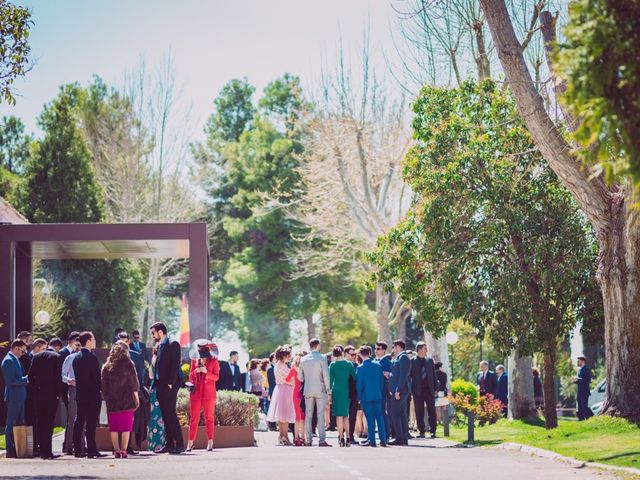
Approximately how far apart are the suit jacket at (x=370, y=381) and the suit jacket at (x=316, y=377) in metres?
0.66

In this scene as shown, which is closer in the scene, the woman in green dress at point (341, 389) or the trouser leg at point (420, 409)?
the woman in green dress at point (341, 389)

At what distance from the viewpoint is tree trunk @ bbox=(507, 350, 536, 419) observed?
32.6 meters

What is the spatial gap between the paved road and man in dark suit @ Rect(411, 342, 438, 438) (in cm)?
448

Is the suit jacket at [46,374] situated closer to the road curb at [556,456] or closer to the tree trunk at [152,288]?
the road curb at [556,456]

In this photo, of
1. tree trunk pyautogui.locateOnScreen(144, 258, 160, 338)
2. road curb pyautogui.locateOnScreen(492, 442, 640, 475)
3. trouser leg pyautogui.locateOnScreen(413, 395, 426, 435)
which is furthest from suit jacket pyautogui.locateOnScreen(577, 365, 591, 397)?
tree trunk pyautogui.locateOnScreen(144, 258, 160, 338)

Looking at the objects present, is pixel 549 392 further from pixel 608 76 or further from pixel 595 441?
pixel 608 76

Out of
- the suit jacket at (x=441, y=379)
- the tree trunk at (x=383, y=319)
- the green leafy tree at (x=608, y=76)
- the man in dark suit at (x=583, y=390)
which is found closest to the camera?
the green leafy tree at (x=608, y=76)

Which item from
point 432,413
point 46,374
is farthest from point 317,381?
point 46,374

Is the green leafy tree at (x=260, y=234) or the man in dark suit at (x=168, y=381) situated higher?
the green leafy tree at (x=260, y=234)

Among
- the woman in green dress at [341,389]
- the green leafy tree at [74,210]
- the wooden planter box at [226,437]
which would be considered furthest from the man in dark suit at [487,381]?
the green leafy tree at [74,210]

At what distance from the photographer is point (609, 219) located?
69.2 ft

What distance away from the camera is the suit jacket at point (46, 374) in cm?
2002

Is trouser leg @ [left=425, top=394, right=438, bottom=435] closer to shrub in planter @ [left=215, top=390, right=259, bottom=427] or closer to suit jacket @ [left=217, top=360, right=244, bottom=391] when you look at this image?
shrub in planter @ [left=215, top=390, right=259, bottom=427]

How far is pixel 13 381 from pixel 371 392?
7.02m
